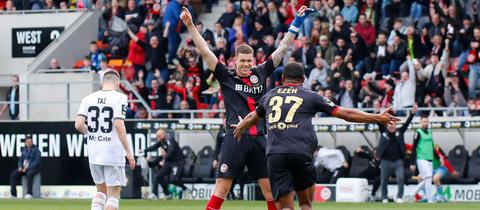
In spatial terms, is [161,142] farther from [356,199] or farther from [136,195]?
[356,199]

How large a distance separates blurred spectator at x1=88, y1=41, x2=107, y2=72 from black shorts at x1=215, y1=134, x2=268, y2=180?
1973 centimetres

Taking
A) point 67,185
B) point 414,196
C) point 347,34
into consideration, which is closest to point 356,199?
point 414,196

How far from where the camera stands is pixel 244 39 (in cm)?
3353

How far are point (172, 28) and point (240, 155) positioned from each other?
780 inches

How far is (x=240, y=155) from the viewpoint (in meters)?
15.7

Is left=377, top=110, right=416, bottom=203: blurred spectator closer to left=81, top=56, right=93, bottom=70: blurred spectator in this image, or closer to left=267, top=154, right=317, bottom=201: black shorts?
left=81, top=56, right=93, bottom=70: blurred spectator

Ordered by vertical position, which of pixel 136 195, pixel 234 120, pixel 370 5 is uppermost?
pixel 370 5

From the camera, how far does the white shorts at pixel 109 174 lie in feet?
54.7

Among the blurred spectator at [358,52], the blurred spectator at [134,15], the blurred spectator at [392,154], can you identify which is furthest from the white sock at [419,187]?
the blurred spectator at [134,15]

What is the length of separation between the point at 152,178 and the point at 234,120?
670 inches

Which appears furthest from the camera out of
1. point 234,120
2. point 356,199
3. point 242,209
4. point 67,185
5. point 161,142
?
point 67,185

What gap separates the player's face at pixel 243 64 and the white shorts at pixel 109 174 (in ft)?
7.39

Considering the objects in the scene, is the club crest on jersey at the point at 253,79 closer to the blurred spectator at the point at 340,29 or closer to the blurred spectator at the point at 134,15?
the blurred spectator at the point at 340,29

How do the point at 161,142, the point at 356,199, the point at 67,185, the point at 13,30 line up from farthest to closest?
1. the point at 13,30
2. the point at 67,185
3. the point at 161,142
4. the point at 356,199
